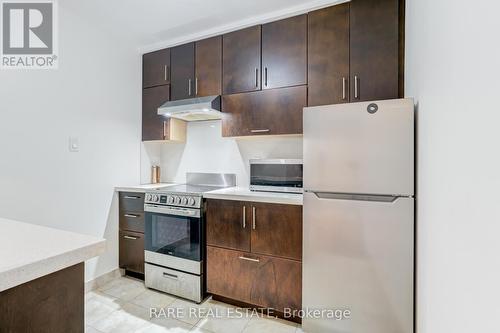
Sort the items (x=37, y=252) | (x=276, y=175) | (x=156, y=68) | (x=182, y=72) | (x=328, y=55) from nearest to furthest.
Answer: (x=37, y=252) < (x=328, y=55) < (x=276, y=175) < (x=182, y=72) < (x=156, y=68)

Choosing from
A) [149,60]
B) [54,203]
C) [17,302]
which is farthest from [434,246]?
[149,60]

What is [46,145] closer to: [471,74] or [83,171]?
[83,171]

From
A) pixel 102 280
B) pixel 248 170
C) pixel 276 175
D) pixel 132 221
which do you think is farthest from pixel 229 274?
pixel 102 280

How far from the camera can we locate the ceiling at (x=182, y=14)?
6.57 feet

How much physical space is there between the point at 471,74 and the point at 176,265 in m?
2.21

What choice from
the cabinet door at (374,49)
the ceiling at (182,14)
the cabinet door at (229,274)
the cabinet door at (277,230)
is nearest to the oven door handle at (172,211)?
the cabinet door at (229,274)

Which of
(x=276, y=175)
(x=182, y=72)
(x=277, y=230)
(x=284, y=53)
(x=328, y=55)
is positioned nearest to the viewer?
(x=277, y=230)

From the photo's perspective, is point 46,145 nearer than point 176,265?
Yes

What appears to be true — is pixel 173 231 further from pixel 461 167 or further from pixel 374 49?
pixel 374 49

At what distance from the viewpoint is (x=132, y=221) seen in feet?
8.03

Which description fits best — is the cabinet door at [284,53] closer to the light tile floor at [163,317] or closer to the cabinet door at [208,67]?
the cabinet door at [208,67]

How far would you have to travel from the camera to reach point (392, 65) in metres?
1.80

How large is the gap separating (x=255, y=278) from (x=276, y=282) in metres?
0.17

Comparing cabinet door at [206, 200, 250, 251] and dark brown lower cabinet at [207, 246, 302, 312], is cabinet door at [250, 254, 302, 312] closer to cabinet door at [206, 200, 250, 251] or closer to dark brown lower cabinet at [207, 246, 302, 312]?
dark brown lower cabinet at [207, 246, 302, 312]
